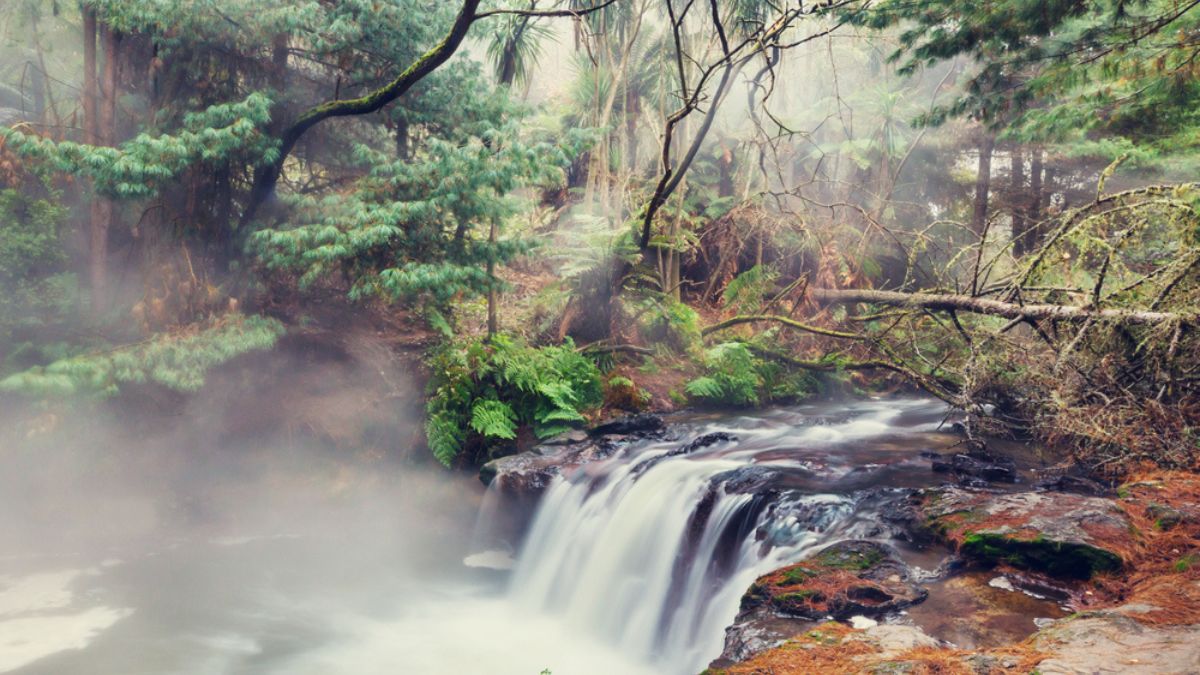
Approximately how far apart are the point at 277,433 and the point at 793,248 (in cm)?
1029

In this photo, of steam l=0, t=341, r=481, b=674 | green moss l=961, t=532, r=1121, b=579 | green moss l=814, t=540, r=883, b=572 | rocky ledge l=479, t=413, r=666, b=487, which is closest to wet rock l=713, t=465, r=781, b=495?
green moss l=814, t=540, r=883, b=572

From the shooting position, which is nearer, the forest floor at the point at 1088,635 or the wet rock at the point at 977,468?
the forest floor at the point at 1088,635

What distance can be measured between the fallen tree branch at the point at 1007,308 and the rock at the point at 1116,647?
3.88 meters

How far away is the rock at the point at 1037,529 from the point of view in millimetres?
5719

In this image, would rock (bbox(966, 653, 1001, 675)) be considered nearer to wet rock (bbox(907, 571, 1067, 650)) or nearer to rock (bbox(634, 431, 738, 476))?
wet rock (bbox(907, 571, 1067, 650))

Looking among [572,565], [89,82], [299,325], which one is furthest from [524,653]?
[89,82]

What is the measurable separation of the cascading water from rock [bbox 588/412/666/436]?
702 millimetres

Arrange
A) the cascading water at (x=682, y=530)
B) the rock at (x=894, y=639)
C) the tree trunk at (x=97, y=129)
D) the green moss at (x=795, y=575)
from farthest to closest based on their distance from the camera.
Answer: the tree trunk at (x=97, y=129)
the cascading water at (x=682, y=530)
the green moss at (x=795, y=575)
the rock at (x=894, y=639)

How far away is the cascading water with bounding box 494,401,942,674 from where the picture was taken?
23.1 ft

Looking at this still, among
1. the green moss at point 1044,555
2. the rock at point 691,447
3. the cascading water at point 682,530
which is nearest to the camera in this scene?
the green moss at point 1044,555

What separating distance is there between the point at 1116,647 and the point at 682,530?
4.36m

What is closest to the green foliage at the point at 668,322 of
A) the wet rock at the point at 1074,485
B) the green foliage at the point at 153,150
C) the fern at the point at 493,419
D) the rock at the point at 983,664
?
the fern at the point at 493,419

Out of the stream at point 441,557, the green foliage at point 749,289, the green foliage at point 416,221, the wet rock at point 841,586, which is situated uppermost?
the green foliage at point 416,221

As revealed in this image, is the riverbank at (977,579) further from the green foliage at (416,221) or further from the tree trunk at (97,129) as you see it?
the tree trunk at (97,129)
